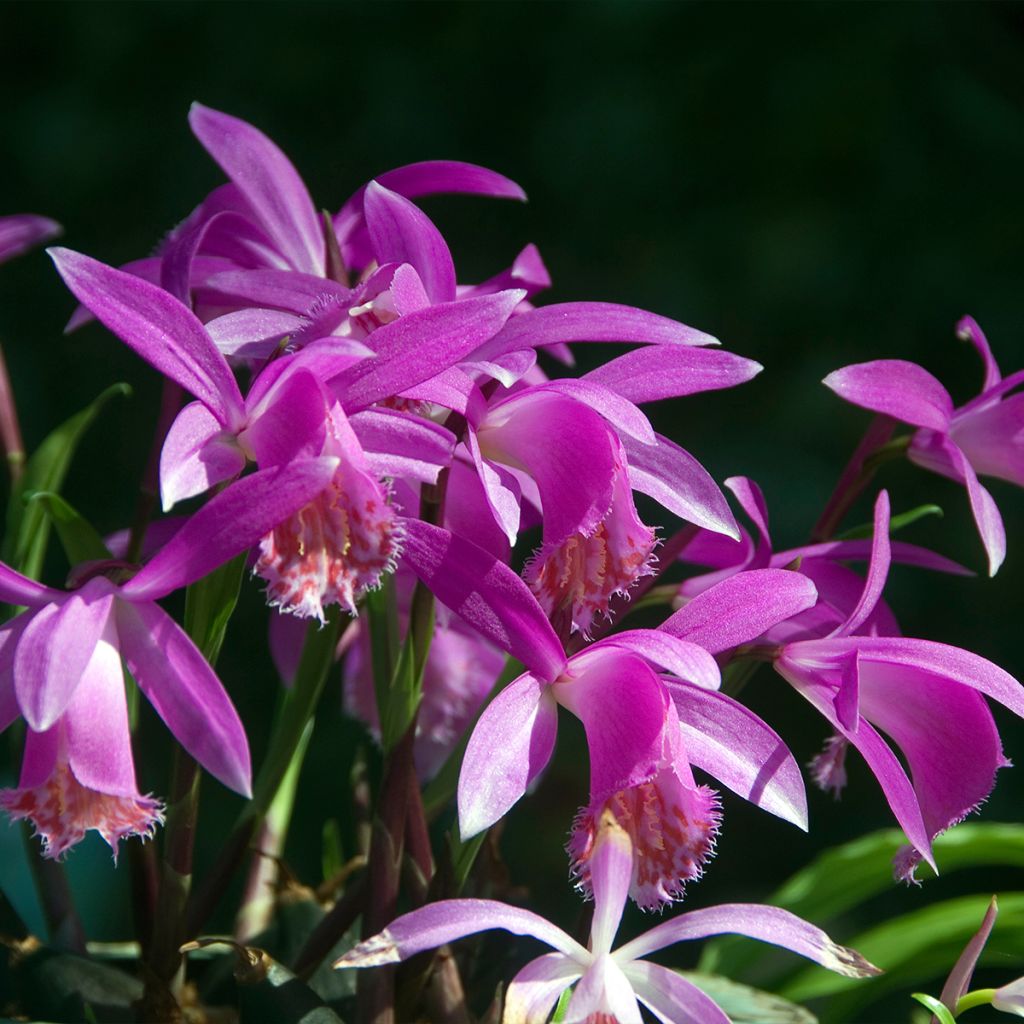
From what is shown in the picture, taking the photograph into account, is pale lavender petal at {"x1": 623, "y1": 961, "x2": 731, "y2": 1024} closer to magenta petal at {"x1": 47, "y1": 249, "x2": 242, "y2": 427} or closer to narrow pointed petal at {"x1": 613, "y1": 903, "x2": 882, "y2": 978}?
narrow pointed petal at {"x1": 613, "y1": 903, "x2": 882, "y2": 978}

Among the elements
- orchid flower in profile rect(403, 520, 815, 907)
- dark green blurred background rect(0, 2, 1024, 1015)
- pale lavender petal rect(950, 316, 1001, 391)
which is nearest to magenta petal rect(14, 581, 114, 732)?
orchid flower in profile rect(403, 520, 815, 907)

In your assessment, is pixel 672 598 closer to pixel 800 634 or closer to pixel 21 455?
pixel 800 634

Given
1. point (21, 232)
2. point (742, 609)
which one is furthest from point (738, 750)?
point (21, 232)

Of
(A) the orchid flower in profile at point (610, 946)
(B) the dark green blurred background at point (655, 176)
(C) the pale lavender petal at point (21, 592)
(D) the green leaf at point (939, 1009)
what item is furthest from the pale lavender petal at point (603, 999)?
(B) the dark green blurred background at point (655, 176)

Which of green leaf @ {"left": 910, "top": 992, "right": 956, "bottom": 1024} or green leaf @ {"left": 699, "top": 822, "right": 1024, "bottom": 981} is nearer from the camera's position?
green leaf @ {"left": 910, "top": 992, "right": 956, "bottom": 1024}

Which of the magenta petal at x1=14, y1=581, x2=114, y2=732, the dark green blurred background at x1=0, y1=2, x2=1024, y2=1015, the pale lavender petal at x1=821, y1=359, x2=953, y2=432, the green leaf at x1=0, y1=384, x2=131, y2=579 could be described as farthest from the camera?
the dark green blurred background at x1=0, y1=2, x2=1024, y2=1015

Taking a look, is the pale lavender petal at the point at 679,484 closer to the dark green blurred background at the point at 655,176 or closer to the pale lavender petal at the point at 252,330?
the pale lavender petal at the point at 252,330

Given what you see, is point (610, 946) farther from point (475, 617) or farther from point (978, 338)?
point (978, 338)
